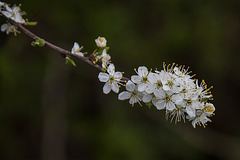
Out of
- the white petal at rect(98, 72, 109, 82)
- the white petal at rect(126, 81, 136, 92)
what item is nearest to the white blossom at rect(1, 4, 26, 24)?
the white petal at rect(98, 72, 109, 82)

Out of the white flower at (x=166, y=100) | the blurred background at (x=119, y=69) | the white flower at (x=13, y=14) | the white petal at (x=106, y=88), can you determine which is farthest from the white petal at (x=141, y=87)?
the blurred background at (x=119, y=69)

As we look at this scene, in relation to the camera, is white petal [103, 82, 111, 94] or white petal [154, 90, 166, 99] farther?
white petal [103, 82, 111, 94]

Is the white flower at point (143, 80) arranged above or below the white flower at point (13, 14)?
below

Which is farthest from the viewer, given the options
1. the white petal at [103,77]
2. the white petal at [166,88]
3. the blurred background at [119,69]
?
the blurred background at [119,69]

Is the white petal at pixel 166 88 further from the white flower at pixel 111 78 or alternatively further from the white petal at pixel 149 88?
the white flower at pixel 111 78

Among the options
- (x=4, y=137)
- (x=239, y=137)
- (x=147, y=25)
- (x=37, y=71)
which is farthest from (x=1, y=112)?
(x=239, y=137)

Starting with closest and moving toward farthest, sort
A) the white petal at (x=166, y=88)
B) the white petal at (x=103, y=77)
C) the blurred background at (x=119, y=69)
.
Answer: the white petal at (x=166, y=88)
the white petal at (x=103, y=77)
the blurred background at (x=119, y=69)

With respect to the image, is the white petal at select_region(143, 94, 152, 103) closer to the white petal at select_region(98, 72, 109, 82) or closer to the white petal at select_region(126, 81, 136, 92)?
the white petal at select_region(126, 81, 136, 92)

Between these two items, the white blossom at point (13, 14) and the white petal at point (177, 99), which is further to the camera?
the white blossom at point (13, 14)

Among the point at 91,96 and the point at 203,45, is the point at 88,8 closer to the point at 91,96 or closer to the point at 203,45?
the point at 91,96
